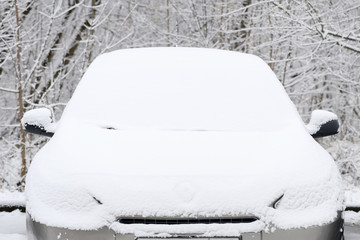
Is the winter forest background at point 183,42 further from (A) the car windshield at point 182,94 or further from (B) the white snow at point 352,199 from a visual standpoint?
(A) the car windshield at point 182,94

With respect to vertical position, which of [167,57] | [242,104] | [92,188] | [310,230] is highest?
[167,57]

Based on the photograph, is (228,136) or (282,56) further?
(282,56)

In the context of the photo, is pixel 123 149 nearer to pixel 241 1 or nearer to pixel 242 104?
pixel 242 104

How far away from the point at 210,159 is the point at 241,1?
329 inches

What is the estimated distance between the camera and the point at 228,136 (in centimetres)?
302

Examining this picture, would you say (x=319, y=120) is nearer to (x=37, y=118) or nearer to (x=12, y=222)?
(x=37, y=118)

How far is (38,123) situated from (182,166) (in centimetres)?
129

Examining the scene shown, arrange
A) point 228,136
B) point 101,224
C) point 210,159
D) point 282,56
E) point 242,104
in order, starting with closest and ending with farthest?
point 101,224, point 210,159, point 228,136, point 242,104, point 282,56

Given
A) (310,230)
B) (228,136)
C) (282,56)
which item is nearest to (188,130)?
(228,136)

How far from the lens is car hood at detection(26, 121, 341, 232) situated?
8.14ft

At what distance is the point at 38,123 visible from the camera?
11.5 feet

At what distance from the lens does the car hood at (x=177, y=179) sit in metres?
2.48

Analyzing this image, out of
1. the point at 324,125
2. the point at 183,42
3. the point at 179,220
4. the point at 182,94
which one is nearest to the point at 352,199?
the point at 324,125

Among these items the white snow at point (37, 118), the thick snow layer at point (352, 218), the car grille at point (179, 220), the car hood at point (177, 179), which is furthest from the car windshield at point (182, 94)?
the thick snow layer at point (352, 218)
